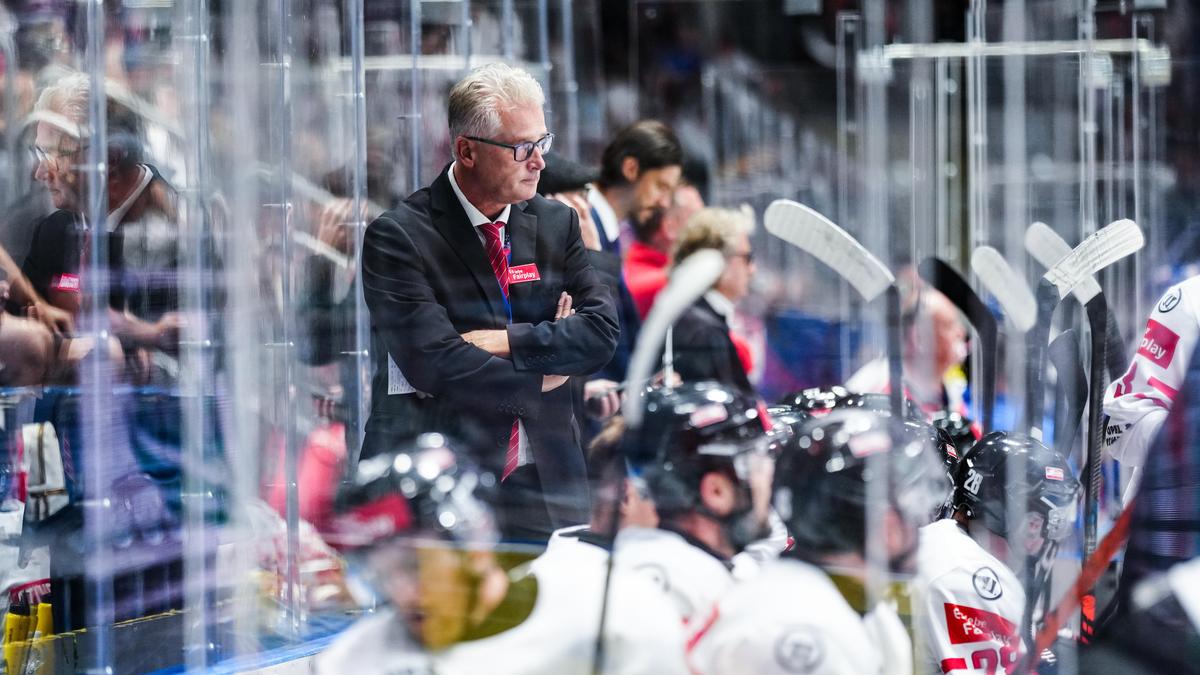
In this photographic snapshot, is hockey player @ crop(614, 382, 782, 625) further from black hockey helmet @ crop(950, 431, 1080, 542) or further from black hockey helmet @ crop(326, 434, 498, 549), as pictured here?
black hockey helmet @ crop(950, 431, 1080, 542)

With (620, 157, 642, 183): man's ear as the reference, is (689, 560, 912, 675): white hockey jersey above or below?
below

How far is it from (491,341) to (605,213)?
0.83 m

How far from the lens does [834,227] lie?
8.23 feet

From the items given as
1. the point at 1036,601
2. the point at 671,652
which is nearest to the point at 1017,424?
the point at 1036,601

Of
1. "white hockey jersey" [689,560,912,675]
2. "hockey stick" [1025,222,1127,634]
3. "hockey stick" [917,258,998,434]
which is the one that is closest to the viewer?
"white hockey jersey" [689,560,912,675]

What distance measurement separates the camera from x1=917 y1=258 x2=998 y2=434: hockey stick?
3.10m

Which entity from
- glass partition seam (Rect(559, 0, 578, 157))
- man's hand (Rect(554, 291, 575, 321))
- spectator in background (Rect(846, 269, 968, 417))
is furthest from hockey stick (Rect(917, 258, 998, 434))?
glass partition seam (Rect(559, 0, 578, 157))

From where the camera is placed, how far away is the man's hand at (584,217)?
8.93 ft

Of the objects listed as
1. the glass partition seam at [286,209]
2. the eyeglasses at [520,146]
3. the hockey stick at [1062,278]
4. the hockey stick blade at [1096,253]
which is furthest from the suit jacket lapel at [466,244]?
the hockey stick blade at [1096,253]

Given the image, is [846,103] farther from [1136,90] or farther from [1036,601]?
[1036,601]

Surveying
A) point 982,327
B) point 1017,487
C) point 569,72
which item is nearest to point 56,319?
point 1017,487

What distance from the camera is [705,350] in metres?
2.69

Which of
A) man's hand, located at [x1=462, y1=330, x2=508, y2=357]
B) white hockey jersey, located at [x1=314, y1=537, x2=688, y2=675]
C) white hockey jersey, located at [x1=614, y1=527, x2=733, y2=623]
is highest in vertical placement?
man's hand, located at [x1=462, y1=330, x2=508, y2=357]

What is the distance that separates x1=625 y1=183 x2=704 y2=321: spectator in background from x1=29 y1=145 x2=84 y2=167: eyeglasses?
1046 millimetres
